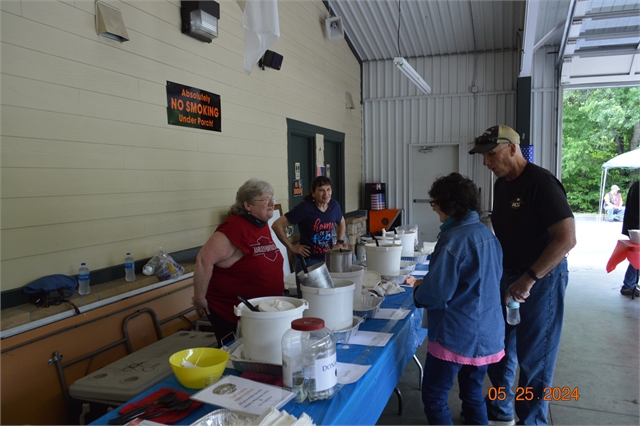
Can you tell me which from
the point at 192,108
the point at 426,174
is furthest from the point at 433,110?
the point at 192,108

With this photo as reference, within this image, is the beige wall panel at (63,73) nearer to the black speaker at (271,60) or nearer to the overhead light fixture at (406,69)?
the black speaker at (271,60)

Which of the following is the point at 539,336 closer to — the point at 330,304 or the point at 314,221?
the point at 330,304

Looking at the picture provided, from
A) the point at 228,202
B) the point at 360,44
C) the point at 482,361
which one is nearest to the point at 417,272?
the point at 482,361

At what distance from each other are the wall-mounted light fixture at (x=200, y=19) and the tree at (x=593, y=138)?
18.9 metres

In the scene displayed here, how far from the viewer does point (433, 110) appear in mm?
8102

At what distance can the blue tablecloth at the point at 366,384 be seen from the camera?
132 cm

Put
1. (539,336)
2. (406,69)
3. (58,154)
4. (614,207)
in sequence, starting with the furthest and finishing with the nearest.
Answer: (614,207)
(406,69)
(58,154)
(539,336)

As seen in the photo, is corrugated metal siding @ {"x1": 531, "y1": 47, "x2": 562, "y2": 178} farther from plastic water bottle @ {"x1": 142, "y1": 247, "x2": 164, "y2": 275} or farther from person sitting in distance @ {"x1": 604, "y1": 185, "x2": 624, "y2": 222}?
person sitting in distance @ {"x1": 604, "y1": 185, "x2": 624, "y2": 222}

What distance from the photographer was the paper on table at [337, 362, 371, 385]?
1.51 meters

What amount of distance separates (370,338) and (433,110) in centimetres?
692

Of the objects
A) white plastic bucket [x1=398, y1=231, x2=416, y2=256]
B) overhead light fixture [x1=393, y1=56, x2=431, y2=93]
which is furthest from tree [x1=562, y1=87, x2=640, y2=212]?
white plastic bucket [x1=398, y1=231, x2=416, y2=256]

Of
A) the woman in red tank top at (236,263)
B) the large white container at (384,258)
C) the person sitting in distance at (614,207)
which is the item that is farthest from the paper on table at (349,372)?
the person sitting in distance at (614,207)

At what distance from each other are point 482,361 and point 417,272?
132 centimetres

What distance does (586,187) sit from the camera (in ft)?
63.1
